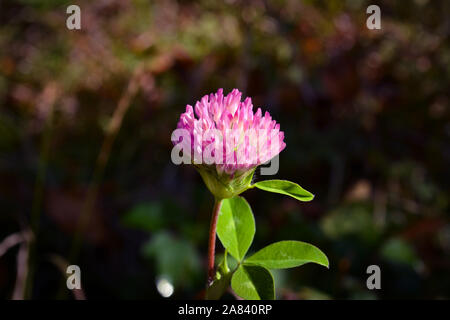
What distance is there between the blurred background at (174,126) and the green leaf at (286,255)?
337 mm

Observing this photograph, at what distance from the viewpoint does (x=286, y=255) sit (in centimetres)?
71

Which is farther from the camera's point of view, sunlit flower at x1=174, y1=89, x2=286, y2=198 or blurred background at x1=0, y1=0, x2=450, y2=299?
blurred background at x1=0, y1=0, x2=450, y2=299

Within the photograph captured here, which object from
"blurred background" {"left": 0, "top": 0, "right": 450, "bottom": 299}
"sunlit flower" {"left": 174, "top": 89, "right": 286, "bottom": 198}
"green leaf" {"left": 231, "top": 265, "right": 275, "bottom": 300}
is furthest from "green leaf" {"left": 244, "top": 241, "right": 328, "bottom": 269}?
"blurred background" {"left": 0, "top": 0, "right": 450, "bottom": 299}

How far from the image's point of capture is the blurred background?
1.30 meters

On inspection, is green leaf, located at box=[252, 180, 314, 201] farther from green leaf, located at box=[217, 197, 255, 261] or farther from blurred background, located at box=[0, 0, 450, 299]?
blurred background, located at box=[0, 0, 450, 299]

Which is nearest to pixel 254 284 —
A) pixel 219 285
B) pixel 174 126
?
pixel 219 285

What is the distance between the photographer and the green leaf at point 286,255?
68cm

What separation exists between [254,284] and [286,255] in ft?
0.20

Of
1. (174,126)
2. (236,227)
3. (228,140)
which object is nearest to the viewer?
(228,140)

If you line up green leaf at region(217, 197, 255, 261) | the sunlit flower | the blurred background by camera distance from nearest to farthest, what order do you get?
the sunlit flower
green leaf at region(217, 197, 255, 261)
the blurred background

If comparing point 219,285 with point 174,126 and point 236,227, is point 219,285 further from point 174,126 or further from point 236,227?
point 174,126

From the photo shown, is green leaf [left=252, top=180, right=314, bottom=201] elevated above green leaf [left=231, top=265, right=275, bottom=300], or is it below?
above

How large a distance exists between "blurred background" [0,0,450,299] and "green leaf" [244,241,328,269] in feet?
1.11

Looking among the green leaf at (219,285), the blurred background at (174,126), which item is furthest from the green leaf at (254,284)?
the blurred background at (174,126)
